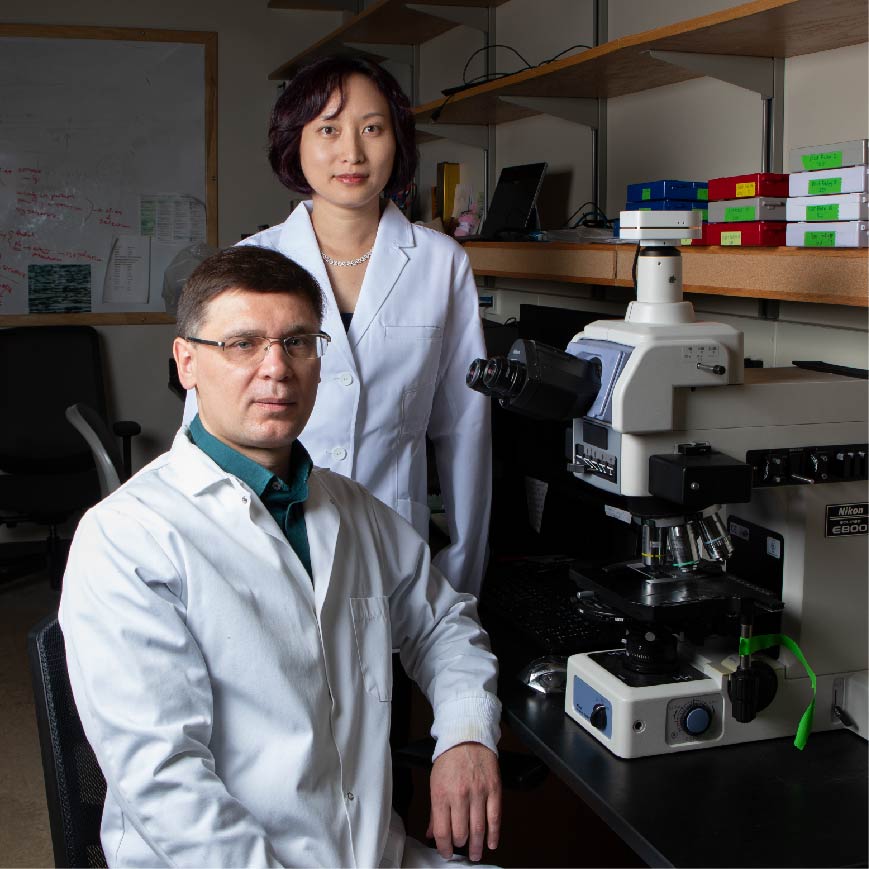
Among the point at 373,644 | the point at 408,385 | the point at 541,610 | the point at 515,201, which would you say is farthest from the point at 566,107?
the point at 373,644

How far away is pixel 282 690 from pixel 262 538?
0.18m

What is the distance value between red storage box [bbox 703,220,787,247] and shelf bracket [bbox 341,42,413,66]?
239 cm

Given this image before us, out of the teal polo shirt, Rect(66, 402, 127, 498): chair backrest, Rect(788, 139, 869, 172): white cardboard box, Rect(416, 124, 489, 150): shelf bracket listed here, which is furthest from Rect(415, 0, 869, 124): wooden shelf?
Rect(66, 402, 127, 498): chair backrest

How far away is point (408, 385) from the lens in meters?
1.88

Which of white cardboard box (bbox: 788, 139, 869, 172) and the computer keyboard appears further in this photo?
the computer keyboard

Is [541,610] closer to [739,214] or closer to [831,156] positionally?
[739,214]

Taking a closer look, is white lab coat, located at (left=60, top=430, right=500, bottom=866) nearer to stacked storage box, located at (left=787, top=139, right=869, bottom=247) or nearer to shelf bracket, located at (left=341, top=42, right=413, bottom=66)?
stacked storage box, located at (left=787, top=139, right=869, bottom=247)

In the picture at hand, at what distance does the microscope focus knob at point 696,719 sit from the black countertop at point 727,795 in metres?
0.03

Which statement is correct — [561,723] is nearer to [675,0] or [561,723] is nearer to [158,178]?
[675,0]

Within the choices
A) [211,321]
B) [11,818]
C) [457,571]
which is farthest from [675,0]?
[11,818]

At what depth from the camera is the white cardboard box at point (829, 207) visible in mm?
1534

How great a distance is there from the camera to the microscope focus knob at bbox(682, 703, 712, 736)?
1.42m

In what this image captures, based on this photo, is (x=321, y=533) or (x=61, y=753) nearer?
(x=61, y=753)

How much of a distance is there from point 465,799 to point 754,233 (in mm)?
988
